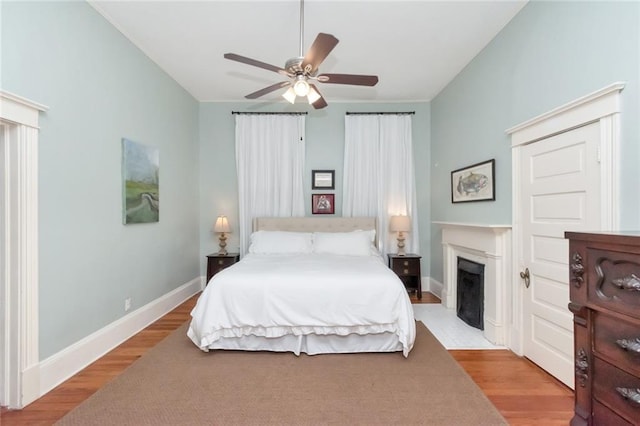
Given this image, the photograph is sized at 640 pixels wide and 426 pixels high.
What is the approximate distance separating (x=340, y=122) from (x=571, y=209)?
3.46 m

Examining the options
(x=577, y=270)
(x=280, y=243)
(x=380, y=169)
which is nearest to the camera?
(x=577, y=270)

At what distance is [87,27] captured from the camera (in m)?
2.65

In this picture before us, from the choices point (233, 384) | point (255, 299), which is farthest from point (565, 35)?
point (233, 384)

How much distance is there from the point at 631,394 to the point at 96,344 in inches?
138

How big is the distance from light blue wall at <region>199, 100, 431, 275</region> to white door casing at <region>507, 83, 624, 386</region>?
2.20 metres

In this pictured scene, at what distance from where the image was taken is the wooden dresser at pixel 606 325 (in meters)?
1.19

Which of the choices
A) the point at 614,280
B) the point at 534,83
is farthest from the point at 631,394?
the point at 534,83

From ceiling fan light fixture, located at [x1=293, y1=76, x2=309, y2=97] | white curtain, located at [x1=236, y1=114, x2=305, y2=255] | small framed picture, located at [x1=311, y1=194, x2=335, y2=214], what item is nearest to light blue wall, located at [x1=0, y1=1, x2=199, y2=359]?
white curtain, located at [x1=236, y1=114, x2=305, y2=255]

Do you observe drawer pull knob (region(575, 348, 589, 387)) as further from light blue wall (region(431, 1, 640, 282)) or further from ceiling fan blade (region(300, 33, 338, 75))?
ceiling fan blade (region(300, 33, 338, 75))

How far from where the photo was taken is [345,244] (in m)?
4.10

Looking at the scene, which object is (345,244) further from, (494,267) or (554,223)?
(554,223)

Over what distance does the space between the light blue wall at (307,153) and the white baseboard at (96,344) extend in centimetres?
143

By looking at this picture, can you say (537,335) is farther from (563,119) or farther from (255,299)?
(255,299)

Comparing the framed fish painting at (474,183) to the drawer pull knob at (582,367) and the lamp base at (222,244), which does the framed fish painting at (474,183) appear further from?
the lamp base at (222,244)
